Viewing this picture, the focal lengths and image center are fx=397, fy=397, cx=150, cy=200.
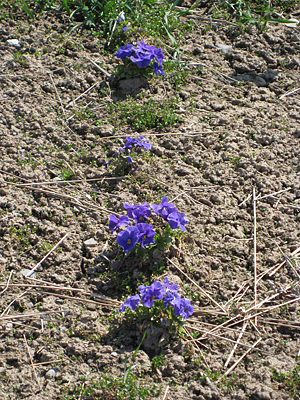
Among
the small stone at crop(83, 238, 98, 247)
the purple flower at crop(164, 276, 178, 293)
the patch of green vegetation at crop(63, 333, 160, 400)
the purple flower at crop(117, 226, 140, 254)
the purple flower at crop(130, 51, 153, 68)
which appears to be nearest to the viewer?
the patch of green vegetation at crop(63, 333, 160, 400)

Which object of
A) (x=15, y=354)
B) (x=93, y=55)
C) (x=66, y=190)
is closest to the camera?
(x=15, y=354)

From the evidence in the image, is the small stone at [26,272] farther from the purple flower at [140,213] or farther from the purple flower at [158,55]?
the purple flower at [158,55]

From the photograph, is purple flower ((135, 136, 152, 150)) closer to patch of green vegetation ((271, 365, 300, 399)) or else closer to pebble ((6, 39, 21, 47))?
patch of green vegetation ((271, 365, 300, 399))

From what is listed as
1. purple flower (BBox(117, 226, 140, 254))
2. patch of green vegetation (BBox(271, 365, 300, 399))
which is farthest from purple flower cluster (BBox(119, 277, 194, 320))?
patch of green vegetation (BBox(271, 365, 300, 399))

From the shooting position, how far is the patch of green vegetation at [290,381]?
2.12 meters

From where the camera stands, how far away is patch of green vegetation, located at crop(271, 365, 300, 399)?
212 centimetres

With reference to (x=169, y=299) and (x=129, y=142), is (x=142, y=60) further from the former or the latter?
(x=169, y=299)

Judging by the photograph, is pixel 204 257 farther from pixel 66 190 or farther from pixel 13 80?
pixel 13 80

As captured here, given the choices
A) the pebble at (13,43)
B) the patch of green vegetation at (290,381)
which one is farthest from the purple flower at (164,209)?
the pebble at (13,43)

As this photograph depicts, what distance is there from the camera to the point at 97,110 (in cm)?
376

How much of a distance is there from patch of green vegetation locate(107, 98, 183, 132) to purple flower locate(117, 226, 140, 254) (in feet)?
4.44

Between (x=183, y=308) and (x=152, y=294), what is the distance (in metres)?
0.21

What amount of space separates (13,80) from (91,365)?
9.47ft

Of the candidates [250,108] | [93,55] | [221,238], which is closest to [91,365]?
[221,238]
